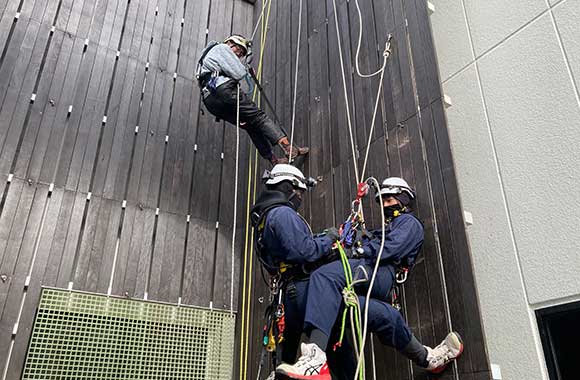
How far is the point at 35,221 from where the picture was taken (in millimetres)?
3744

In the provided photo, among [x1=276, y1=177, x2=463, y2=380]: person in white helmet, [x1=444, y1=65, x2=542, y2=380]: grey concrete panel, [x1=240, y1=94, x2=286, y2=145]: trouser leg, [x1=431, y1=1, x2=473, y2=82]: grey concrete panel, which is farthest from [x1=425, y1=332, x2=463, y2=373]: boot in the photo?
[x1=240, y1=94, x2=286, y2=145]: trouser leg

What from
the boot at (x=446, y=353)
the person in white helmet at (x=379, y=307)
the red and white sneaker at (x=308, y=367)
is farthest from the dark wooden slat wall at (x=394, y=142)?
the red and white sneaker at (x=308, y=367)

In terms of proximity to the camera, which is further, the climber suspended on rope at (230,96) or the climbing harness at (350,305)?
the climber suspended on rope at (230,96)

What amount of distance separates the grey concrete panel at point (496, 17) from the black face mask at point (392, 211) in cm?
101

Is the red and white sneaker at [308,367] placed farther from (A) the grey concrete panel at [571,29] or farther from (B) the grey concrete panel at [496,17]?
(B) the grey concrete panel at [496,17]

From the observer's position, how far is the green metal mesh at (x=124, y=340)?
3488 mm

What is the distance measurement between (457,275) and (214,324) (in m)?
2.46

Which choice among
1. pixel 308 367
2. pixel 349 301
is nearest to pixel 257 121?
pixel 349 301

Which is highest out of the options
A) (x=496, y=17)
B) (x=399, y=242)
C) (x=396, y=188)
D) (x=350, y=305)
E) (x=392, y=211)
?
(x=496, y=17)

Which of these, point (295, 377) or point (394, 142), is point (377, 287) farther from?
point (394, 142)

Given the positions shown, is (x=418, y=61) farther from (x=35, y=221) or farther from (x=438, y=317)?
(x=35, y=221)

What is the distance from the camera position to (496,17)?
105 inches

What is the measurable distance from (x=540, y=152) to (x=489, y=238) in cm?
48

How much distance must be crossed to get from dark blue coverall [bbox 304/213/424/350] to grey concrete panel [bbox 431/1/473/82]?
1.04 meters
